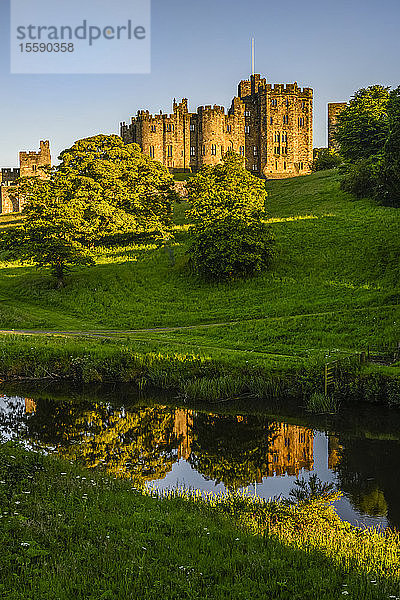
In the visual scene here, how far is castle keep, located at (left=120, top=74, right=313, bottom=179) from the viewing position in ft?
350

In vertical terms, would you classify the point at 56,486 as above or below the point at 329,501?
above

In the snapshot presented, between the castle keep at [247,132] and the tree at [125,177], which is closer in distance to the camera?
the tree at [125,177]

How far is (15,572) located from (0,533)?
1180 mm

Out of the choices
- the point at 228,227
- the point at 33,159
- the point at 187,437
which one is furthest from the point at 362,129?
the point at 33,159

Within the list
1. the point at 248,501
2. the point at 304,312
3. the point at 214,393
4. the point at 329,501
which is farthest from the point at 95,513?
the point at 304,312

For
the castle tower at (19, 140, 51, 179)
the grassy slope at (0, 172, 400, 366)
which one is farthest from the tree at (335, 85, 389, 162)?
the castle tower at (19, 140, 51, 179)

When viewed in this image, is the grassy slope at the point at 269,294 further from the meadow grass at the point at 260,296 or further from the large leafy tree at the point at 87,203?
the large leafy tree at the point at 87,203

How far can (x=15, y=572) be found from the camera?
8469 mm

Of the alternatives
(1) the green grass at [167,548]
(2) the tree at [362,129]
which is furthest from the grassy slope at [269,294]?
(1) the green grass at [167,548]

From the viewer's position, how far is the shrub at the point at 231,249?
139ft

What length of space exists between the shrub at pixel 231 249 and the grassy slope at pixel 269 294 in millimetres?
1079

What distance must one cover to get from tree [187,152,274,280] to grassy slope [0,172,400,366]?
131cm

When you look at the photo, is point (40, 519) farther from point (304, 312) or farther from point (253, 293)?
point (253, 293)

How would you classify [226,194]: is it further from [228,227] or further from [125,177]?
[125,177]
